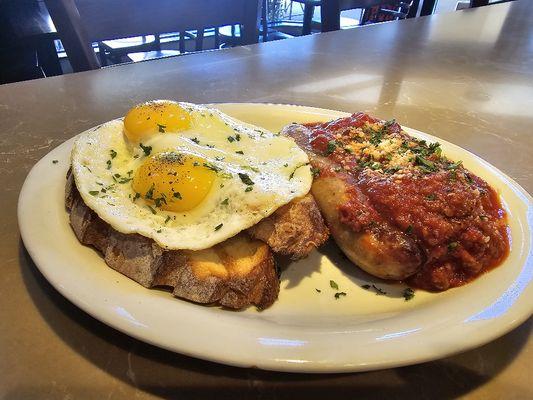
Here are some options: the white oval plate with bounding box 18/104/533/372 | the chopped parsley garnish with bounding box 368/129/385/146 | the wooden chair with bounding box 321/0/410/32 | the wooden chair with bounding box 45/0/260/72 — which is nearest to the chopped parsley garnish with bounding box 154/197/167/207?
the white oval plate with bounding box 18/104/533/372

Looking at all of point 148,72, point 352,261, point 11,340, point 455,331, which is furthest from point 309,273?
point 148,72

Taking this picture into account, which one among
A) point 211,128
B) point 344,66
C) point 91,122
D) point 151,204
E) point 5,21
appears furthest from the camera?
point 5,21

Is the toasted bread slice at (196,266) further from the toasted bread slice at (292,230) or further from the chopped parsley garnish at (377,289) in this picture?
the chopped parsley garnish at (377,289)

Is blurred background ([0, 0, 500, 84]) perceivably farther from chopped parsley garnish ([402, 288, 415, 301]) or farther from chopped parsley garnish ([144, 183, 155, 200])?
chopped parsley garnish ([402, 288, 415, 301])

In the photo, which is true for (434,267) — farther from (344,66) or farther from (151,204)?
(344,66)

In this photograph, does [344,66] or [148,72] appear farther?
[344,66]
